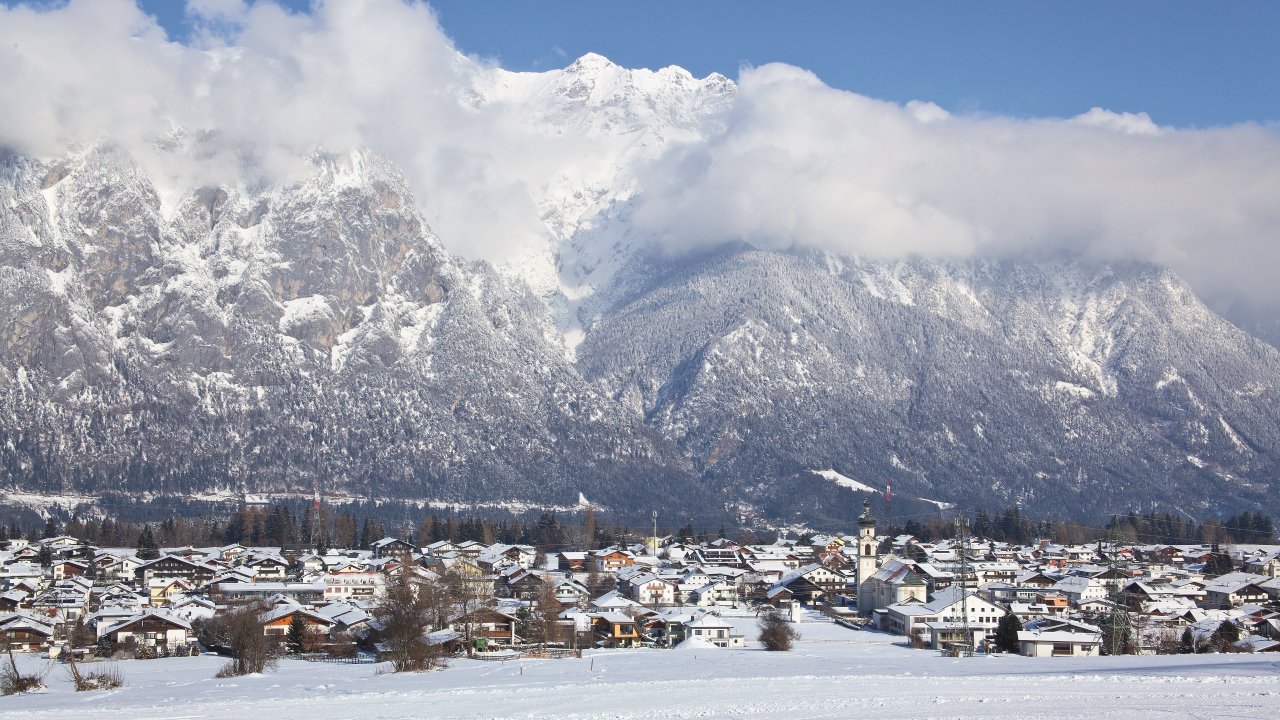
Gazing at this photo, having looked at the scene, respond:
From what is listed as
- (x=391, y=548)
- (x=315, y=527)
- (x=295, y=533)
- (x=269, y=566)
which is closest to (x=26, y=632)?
(x=269, y=566)

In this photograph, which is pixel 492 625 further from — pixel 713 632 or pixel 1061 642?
pixel 1061 642

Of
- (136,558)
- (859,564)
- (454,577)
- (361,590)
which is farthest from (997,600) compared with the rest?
(136,558)

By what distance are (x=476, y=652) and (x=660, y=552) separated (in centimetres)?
7916

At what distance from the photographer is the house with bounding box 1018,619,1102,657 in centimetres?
8494

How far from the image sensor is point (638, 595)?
127500 millimetres

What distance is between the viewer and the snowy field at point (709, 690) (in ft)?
170

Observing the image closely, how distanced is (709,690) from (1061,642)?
3186cm

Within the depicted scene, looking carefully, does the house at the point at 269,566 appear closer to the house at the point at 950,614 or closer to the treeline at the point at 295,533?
the treeline at the point at 295,533

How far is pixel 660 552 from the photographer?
544ft

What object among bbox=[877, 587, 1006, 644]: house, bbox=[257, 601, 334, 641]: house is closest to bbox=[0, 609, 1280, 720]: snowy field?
bbox=[257, 601, 334, 641]: house

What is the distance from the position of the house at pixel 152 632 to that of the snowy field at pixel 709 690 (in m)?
14.0

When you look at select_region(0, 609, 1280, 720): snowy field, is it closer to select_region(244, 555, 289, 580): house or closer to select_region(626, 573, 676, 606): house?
select_region(626, 573, 676, 606): house

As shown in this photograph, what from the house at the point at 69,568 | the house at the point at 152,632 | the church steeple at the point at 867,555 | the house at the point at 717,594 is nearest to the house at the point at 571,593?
the house at the point at 717,594

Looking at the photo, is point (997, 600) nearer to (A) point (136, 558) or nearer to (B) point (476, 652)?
A: (B) point (476, 652)
